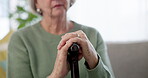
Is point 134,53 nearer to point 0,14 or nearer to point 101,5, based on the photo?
point 101,5

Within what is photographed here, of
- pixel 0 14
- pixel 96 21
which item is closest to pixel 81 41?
pixel 96 21

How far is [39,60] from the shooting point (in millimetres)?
1209

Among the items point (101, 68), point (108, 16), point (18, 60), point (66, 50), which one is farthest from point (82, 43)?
point (108, 16)

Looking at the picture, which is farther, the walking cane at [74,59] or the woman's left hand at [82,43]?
the woman's left hand at [82,43]

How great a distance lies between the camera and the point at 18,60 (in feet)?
3.77

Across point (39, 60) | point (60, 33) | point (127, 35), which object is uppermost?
point (60, 33)

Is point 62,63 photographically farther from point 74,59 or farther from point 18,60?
point 18,60

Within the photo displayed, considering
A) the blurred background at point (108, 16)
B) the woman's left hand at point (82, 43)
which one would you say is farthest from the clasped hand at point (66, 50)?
the blurred background at point (108, 16)

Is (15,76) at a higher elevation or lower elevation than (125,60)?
higher

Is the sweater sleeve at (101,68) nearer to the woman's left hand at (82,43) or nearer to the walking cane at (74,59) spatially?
the woman's left hand at (82,43)

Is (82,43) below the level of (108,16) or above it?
above

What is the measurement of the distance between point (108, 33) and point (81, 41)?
52.5 inches

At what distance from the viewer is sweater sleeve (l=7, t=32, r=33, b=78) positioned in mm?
1129

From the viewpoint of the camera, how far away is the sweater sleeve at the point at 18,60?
1129 millimetres
